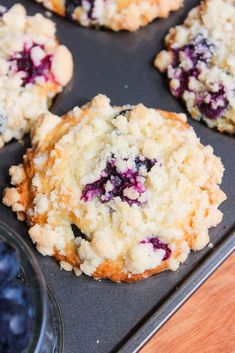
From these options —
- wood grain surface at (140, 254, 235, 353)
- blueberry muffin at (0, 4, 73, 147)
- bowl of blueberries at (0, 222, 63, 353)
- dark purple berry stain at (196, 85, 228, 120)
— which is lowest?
wood grain surface at (140, 254, 235, 353)

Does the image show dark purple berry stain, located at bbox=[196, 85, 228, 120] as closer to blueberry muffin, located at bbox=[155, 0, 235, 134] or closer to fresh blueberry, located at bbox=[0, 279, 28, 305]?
blueberry muffin, located at bbox=[155, 0, 235, 134]

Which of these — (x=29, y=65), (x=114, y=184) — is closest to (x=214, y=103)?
(x=114, y=184)

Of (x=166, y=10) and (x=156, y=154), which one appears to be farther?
(x=166, y=10)

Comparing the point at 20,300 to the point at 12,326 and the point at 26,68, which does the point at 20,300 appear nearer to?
the point at 12,326

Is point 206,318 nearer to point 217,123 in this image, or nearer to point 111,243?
point 111,243

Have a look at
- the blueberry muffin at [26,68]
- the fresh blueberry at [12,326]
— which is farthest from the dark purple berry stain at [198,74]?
the fresh blueberry at [12,326]

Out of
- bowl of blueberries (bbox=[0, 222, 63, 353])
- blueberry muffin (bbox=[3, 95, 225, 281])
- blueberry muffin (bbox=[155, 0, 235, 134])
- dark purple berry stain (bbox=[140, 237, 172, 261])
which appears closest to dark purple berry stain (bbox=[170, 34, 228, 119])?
blueberry muffin (bbox=[155, 0, 235, 134])

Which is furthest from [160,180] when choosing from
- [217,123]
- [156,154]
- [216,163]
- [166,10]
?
[166,10]
